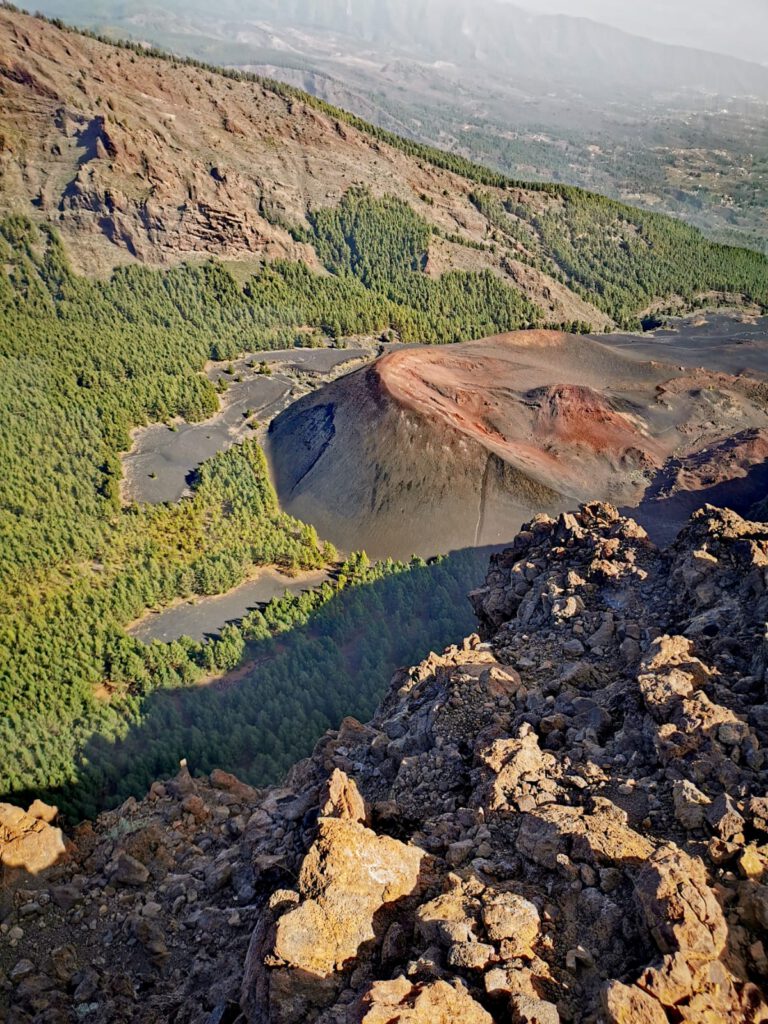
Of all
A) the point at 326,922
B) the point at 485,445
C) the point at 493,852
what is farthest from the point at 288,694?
the point at 485,445

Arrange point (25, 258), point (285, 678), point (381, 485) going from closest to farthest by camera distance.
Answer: point (285, 678), point (381, 485), point (25, 258)

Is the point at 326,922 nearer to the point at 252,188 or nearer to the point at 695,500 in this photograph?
the point at 695,500

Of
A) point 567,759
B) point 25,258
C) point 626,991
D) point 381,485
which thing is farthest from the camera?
point 25,258

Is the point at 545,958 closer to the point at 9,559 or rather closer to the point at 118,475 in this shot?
the point at 9,559

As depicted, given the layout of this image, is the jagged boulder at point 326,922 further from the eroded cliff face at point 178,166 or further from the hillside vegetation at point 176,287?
the eroded cliff face at point 178,166

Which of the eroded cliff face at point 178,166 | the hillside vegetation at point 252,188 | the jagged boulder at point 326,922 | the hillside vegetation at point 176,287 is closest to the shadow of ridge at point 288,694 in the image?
the hillside vegetation at point 176,287

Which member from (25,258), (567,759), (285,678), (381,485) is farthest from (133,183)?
(567,759)

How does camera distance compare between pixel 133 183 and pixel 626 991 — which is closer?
pixel 626 991
